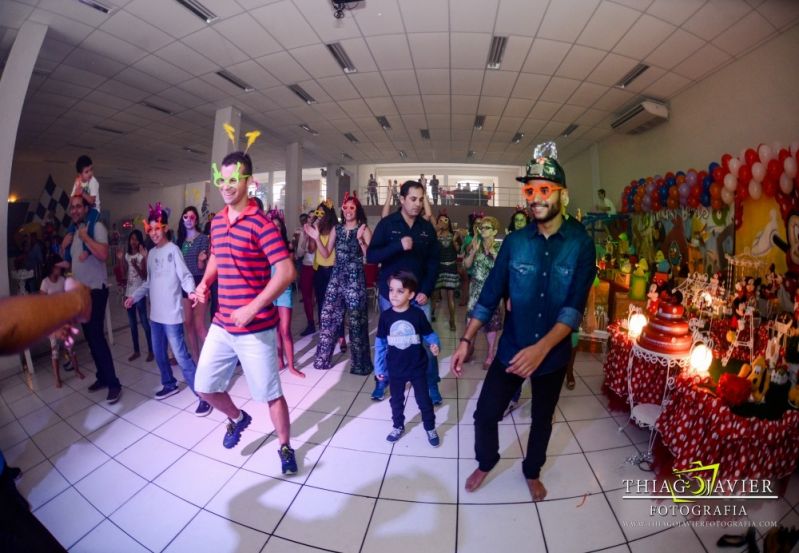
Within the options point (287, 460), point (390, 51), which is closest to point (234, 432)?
point (287, 460)

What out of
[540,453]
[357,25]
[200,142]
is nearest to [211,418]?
[540,453]

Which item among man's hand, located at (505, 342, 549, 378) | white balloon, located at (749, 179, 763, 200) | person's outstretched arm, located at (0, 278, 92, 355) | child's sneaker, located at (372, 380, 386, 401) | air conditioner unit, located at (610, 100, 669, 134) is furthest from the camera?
air conditioner unit, located at (610, 100, 669, 134)

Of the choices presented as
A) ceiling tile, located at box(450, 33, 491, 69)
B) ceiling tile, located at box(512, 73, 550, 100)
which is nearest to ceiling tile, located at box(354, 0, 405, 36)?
Result: ceiling tile, located at box(450, 33, 491, 69)

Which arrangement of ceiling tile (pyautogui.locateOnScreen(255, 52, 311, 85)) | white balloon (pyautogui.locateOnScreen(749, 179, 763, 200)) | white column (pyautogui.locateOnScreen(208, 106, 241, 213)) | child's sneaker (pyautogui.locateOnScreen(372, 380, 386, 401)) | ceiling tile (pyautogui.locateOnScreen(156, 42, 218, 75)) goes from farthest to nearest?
white column (pyautogui.locateOnScreen(208, 106, 241, 213)) → ceiling tile (pyautogui.locateOnScreen(255, 52, 311, 85)) → ceiling tile (pyautogui.locateOnScreen(156, 42, 218, 75)) → white balloon (pyautogui.locateOnScreen(749, 179, 763, 200)) → child's sneaker (pyautogui.locateOnScreen(372, 380, 386, 401))

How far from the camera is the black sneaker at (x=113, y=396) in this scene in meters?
2.87

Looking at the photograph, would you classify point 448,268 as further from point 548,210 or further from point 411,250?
point 548,210

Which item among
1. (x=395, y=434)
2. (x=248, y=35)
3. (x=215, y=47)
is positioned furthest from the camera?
(x=215, y=47)

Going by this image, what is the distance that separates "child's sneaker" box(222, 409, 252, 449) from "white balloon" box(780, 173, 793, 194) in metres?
6.07

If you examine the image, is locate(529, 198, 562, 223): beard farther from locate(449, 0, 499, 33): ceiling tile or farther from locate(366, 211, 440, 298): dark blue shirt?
locate(449, 0, 499, 33): ceiling tile

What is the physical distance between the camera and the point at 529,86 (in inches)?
235

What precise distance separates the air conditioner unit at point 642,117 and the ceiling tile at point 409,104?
4.35m

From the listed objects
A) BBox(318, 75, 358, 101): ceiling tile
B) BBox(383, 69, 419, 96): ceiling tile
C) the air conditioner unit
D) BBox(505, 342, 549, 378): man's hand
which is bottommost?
BBox(505, 342, 549, 378): man's hand

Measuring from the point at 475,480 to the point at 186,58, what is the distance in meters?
6.96

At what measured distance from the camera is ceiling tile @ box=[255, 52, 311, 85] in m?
5.15
